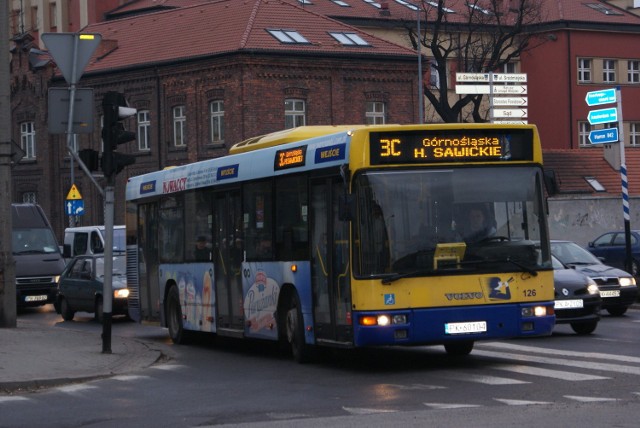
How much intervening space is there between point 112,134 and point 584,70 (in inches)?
2577

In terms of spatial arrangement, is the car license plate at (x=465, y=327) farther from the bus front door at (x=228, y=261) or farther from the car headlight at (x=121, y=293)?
the car headlight at (x=121, y=293)

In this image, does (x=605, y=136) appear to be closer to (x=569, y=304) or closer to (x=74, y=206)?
(x=569, y=304)

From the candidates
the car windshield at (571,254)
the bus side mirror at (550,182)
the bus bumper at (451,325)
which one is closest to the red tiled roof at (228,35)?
the car windshield at (571,254)

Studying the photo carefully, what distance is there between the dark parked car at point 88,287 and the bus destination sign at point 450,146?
13.8m

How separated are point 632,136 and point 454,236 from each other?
6804 cm

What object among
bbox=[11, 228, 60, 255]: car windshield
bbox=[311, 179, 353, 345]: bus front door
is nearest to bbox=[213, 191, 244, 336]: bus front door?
bbox=[311, 179, 353, 345]: bus front door

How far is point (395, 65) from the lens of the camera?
62.3 m

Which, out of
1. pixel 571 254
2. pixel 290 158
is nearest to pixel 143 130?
pixel 571 254

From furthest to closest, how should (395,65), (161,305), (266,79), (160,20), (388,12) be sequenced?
(388,12)
(160,20)
(395,65)
(266,79)
(161,305)

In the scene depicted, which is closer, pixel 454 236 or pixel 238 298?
pixel 454 236

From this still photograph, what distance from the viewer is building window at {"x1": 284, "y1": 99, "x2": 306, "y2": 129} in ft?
196

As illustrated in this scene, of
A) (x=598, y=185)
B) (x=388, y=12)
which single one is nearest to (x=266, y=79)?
(x=598, y=185)

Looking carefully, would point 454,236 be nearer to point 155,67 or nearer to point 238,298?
point 238,298

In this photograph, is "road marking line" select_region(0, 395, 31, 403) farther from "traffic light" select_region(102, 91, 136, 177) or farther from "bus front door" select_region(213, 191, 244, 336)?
"bus front door" select_region(213, 191, 244, 336)
